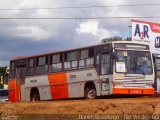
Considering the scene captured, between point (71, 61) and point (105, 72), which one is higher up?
point (71, 61)

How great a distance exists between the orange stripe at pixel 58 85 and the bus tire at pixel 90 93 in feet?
5.75

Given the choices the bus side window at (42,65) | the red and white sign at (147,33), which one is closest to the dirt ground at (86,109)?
the bus side window at (42,65)

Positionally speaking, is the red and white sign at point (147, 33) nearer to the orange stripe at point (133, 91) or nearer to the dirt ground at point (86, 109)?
the orange stripe at point (133, 91)

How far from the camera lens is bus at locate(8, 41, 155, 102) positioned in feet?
77.7

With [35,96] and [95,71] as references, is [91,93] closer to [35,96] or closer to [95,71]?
[95,71]

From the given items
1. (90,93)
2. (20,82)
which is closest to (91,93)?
(90,93)

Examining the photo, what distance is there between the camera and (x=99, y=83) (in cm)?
2416

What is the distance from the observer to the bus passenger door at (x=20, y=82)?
30.2 meters

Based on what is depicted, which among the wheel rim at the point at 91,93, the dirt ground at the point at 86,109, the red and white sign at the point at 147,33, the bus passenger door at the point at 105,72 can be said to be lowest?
the dirt ground at the point at 86,109

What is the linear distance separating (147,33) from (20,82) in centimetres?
1250

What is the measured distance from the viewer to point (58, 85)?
27109mm

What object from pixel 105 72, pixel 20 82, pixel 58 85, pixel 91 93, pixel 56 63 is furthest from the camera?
pixel 20 82

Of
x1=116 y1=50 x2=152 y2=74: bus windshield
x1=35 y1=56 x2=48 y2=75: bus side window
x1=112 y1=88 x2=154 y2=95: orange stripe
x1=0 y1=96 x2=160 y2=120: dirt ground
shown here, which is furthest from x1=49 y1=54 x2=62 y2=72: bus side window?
x1=0 y1=96 x2=160 y2=120: dirt ground

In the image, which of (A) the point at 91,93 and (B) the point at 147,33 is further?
(B) the point at 147,33
